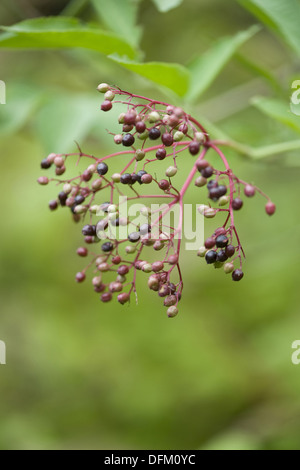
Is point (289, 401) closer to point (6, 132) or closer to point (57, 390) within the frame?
point (57, 390)

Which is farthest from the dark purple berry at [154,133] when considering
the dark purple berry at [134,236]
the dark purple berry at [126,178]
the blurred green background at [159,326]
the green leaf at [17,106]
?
the blurred green background at [159,326]

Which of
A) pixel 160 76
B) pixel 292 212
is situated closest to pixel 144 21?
pixel 292 212

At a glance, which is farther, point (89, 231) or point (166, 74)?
point (166, 74)

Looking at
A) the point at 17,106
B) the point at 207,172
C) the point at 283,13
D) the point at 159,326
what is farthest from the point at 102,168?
the point at 159,326

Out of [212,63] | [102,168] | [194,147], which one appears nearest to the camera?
[194,147]

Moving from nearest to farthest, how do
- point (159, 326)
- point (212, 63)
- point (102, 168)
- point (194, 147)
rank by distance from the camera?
1. point (194, 147)
2. point (102, 168)
3. point (212, 63)
4. point (159, 326)

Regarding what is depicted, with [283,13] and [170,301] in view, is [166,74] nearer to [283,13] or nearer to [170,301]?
[283,13]

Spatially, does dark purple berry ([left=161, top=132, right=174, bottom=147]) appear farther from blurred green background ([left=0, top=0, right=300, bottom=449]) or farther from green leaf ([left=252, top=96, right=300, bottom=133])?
blurred green background ([left=0, top=0, right=300, bottom=449])

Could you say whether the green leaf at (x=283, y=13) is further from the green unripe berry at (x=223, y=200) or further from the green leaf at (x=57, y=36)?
the green unripe berry at (x=223, y=200)
